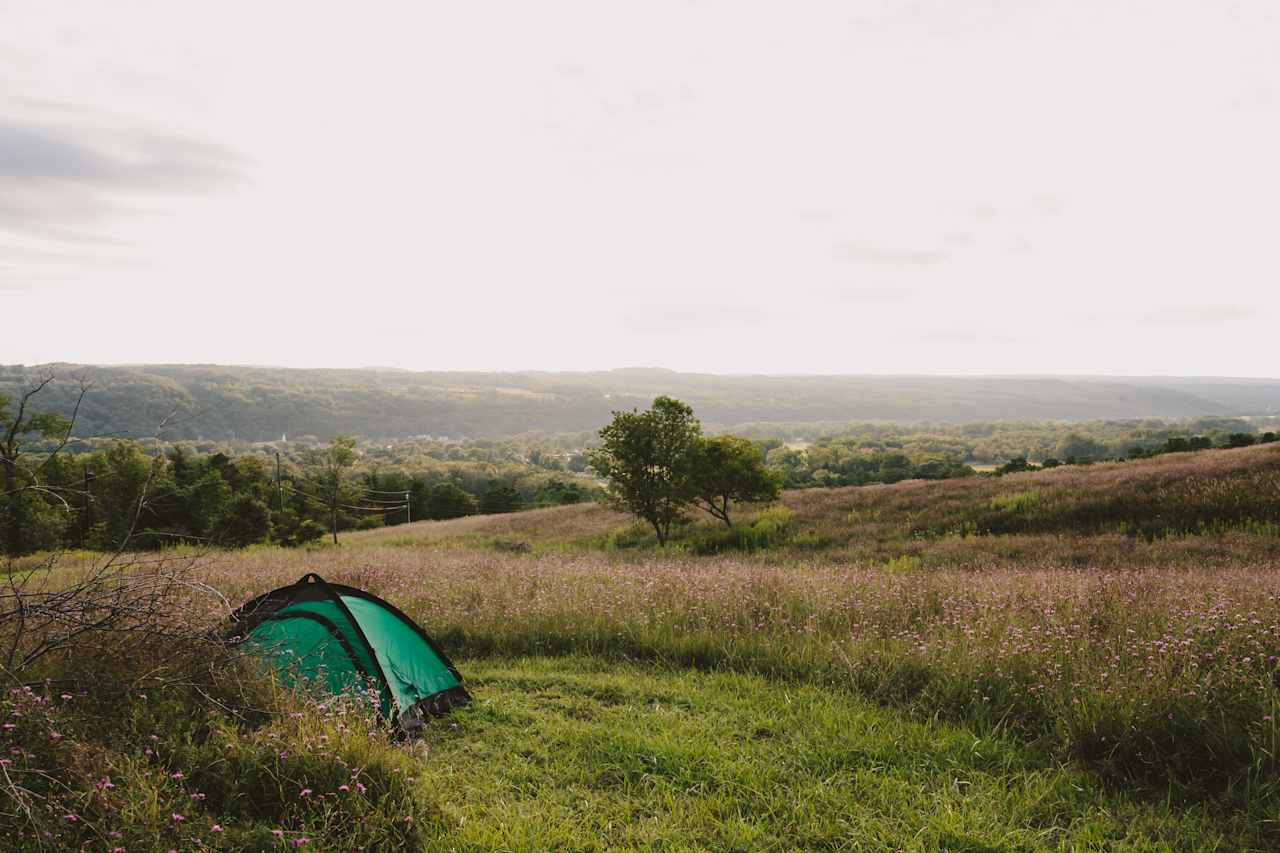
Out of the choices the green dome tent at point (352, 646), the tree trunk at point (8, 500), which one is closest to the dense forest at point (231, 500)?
the tree trunk at point (8, 500)

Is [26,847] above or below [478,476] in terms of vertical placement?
above

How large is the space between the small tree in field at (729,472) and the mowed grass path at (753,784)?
16.6 m

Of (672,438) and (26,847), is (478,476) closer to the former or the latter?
(672,438)

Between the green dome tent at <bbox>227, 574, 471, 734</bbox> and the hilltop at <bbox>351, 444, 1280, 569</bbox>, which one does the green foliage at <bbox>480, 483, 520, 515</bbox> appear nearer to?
the hilltop at <bbox>351, 444, 1280, 569</bbox>

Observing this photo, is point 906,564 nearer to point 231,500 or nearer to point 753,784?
point 753,784

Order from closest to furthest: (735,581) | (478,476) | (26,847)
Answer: (26,847), (735,581), (478,476)

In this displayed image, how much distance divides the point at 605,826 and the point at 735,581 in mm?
5587

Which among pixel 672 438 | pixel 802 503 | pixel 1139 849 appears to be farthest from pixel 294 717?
pixel 802 503

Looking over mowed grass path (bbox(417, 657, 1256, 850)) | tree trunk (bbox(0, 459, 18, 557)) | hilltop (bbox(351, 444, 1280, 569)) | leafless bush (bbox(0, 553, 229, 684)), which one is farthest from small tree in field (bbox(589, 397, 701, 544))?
leafless bush (bbox(0, 553, 229, 684))

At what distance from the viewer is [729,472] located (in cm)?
2303

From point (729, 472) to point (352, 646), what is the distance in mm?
17892

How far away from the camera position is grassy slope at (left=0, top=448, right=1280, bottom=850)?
13.4 ft

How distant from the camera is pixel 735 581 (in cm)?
962

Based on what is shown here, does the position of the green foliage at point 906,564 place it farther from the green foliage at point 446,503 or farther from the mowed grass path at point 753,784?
the green foliage at point 446,503
